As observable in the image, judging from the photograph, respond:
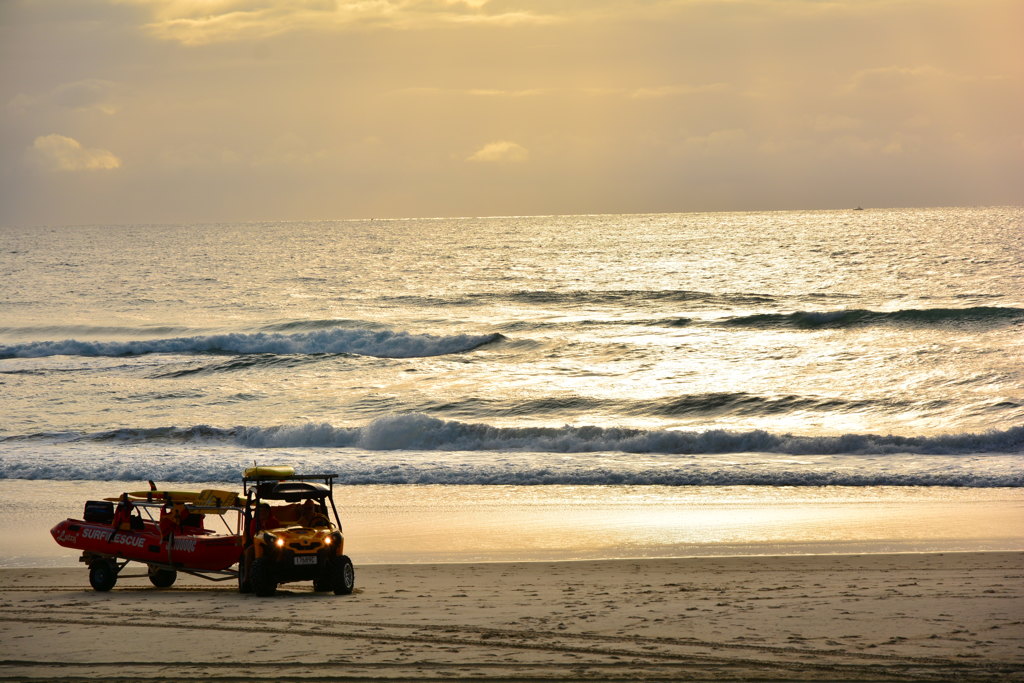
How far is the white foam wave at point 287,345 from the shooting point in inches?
1502

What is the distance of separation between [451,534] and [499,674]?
6.18 meters

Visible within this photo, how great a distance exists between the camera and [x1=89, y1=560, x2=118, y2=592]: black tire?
36.9ft

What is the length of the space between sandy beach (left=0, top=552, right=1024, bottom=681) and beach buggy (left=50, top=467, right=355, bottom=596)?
26 centimetres

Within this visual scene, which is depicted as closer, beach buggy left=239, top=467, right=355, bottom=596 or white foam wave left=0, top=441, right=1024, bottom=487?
beach buggy left=239, top=467, right=355, bottom=596

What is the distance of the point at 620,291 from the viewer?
50469mm

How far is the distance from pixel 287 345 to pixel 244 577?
29.2 metres

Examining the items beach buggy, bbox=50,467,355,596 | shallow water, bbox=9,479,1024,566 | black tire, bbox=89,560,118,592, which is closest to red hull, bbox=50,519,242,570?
beach buggy, bbox=50,467,355,596

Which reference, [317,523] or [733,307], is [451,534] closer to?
[317,523]

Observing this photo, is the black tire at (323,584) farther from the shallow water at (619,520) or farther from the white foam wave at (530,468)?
the white foam wave at (530,468)

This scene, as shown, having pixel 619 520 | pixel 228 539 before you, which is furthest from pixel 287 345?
pixel 228 539

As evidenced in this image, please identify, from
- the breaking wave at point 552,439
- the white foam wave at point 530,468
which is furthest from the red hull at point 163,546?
the breaking wave at point 552,439

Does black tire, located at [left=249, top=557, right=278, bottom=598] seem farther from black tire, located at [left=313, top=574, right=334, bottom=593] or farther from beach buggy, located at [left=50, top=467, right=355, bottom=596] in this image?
black tire, located at [left=313, top=574, right=334, bottom=593]

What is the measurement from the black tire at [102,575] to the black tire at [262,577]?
1.86 m

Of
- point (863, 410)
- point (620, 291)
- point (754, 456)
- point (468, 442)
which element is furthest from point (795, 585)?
point (620, 291)
